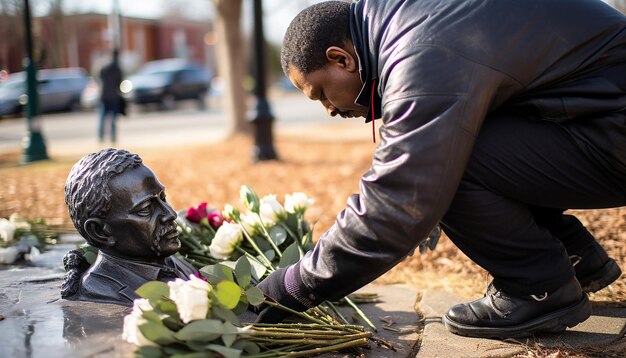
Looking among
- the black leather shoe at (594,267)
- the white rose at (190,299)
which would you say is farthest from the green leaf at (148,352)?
the black leather shoe at (594,267)

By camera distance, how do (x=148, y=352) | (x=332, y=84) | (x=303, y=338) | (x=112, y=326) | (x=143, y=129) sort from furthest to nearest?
(x=143, y=129)
(x=332, y=84)
(x=303, y=338)
(x=112, y=326)
(x=148, y=352)

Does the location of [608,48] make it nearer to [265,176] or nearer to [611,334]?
[611,334]

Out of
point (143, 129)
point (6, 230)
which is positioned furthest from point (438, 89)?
point (143, 129)

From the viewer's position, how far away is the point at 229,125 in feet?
40.6

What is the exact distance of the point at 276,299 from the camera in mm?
2439

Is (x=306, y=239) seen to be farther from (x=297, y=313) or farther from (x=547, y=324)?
(x=547, y=324)

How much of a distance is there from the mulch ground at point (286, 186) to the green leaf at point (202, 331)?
3.97ft

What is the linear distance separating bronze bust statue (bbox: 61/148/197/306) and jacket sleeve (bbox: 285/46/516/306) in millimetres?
679

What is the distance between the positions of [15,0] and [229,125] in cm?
2434

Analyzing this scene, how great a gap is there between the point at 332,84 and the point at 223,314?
0.94 metres

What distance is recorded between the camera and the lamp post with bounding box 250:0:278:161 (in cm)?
885

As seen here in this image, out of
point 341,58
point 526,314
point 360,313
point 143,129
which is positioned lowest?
point 143,129

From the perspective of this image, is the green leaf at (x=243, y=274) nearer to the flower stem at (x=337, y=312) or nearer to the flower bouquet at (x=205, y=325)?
the flower bouquet at (x=205, y=325)

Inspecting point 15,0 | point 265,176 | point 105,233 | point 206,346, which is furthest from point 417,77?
point 15,0
